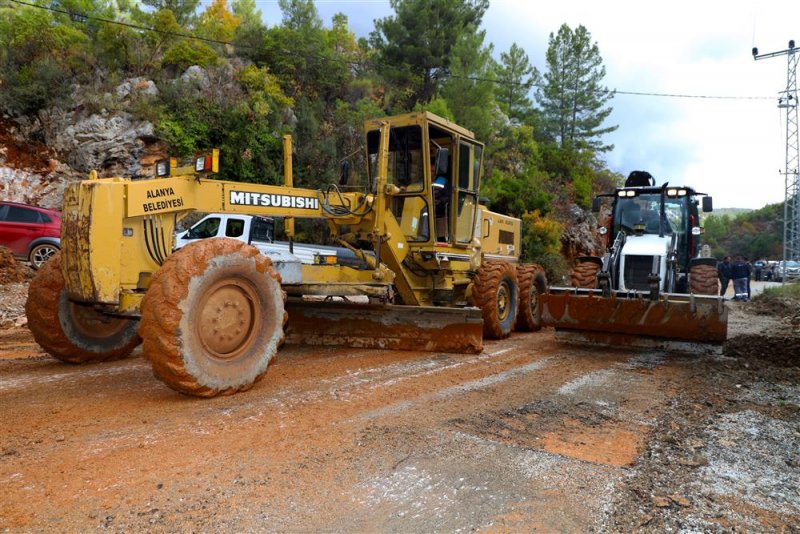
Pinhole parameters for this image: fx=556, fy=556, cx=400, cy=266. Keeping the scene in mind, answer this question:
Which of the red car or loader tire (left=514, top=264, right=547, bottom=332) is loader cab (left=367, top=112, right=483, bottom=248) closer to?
loader tire (left=514, top=264, right=547, bottom=332)

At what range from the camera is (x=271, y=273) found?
5117 mm

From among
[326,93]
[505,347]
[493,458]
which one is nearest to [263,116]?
[326,93]

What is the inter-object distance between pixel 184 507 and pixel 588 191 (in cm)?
2773

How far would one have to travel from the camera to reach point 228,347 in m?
4.78

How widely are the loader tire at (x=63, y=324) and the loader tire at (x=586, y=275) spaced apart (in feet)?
22.5

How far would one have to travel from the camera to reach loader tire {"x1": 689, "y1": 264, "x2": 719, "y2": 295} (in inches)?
341

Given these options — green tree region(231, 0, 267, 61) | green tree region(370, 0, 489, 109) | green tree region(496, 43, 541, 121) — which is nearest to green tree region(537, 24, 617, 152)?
green tree region(496, 43, 541, 121)

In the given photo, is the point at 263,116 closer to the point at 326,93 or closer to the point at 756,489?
the point at 326,93

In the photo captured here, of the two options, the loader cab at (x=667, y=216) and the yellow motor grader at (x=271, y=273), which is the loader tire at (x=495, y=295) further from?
the loader cab at (x=667, y=216)

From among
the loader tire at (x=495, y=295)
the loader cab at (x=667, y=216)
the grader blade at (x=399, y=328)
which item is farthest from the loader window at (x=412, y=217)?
the loader cab at (x=667, y=216)

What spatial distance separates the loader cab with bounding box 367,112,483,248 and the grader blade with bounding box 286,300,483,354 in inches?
48.5

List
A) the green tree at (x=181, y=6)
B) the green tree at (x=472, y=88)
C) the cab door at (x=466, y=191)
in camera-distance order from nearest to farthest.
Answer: the cab door at (x=466, y=191)
the green tree at (x=472, y=88)
the green tree at (x=181, y=6)

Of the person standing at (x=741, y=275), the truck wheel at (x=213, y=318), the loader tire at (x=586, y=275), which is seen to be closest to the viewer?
the truck wheel at (x=213, y=318)

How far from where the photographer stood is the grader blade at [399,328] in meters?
7.04
